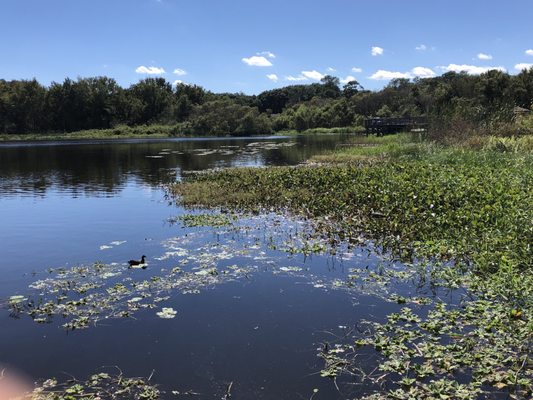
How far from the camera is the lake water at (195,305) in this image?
6305 millimetres

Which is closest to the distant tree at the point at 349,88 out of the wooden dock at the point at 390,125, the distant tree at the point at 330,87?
the distant tree at the point at 330,87

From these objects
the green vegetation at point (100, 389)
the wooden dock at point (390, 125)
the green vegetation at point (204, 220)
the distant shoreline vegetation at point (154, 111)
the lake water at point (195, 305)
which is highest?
the distant shoreline vegetation at point (154, 111)

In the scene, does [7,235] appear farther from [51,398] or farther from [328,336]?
[328,336]

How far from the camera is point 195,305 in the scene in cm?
852

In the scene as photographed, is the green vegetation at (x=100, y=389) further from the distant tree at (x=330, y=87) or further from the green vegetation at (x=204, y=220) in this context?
the distant tree at (x=330, y=87)

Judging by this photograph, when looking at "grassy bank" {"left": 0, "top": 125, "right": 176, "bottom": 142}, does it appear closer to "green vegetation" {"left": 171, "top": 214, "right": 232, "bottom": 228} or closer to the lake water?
"green vegetation" {"left": 171, "top": 214, "right": 232, "bottom": 228}

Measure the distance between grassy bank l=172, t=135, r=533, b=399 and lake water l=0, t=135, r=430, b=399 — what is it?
764 millimetres

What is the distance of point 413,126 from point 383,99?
244 ft

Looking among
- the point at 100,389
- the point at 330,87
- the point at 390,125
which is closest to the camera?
the point at 100,389

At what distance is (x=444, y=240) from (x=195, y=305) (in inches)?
241

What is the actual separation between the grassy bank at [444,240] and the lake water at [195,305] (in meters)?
0.76

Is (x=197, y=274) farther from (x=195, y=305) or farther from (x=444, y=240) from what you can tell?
(x=444, y=240)

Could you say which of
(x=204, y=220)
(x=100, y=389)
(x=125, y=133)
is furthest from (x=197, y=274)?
(x=125, y=133)

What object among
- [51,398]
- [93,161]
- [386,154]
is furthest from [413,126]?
[51,398]
